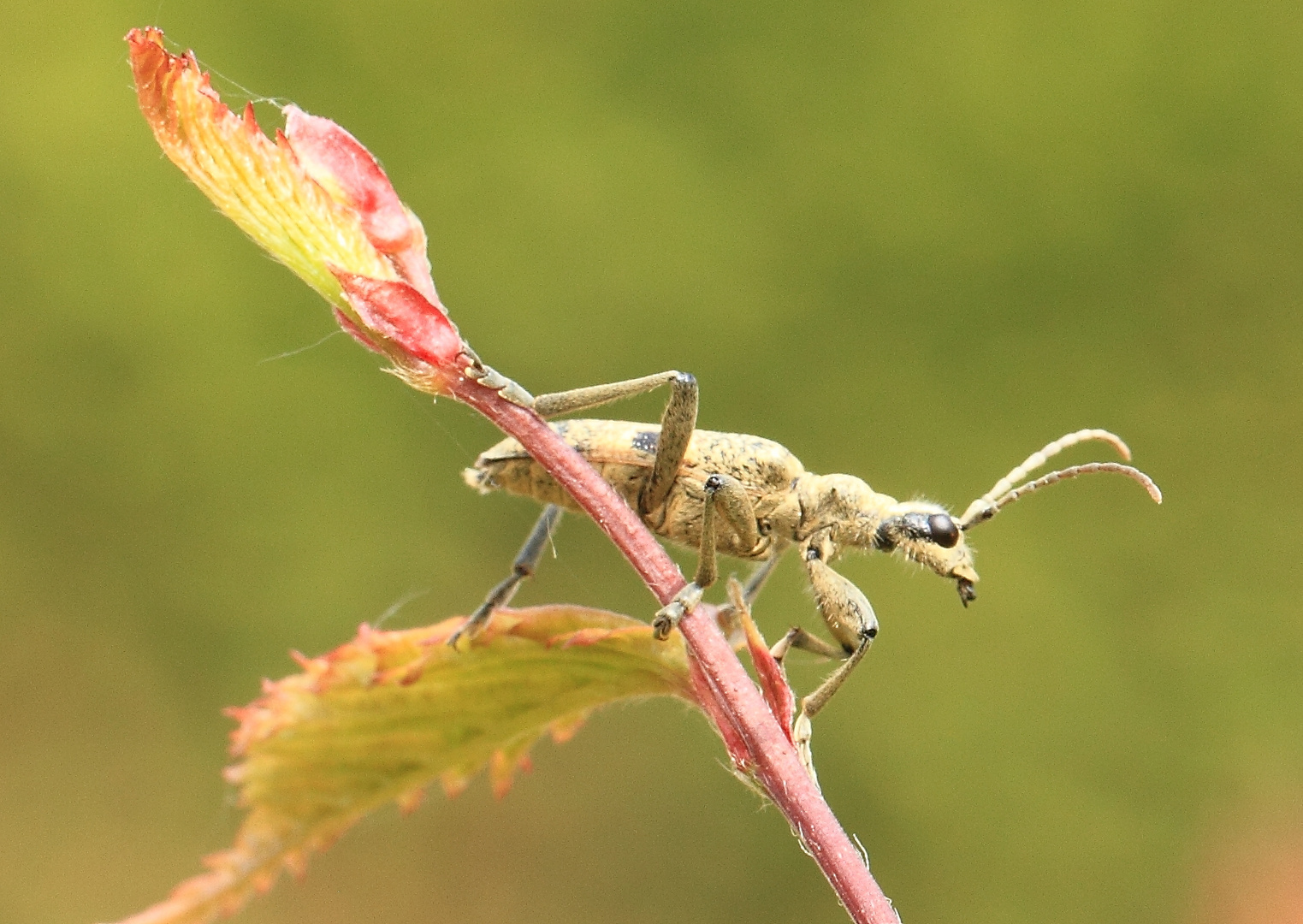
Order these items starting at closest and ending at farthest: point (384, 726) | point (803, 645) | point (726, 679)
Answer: point (726, 679)
point (384, 726)
point (803, 645)

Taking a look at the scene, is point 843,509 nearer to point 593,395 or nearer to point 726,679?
point 593,395

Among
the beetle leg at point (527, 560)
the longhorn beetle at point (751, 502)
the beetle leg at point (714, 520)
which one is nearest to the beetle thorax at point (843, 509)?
the longhorn beetle at point (751, 502)

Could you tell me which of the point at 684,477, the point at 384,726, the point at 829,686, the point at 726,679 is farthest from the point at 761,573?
the point at 726,679

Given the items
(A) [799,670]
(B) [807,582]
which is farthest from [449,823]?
(B) [807,582]

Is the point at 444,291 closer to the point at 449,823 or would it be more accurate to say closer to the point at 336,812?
the point at 449,823

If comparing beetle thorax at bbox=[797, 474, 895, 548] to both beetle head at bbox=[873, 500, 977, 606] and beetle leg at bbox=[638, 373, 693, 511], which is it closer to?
beetle head at bbox=[873, 500, 977, 606]

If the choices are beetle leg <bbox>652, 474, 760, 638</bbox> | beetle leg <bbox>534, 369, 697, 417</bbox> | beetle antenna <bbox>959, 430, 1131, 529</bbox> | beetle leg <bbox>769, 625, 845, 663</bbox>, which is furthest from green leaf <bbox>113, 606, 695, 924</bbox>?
beetle antenna <bbox>959, 430, 1131, 529</bbox>
